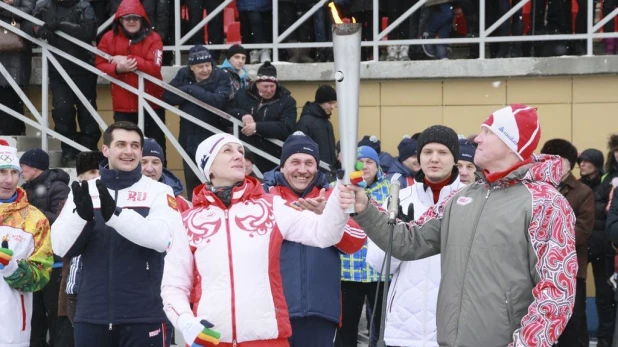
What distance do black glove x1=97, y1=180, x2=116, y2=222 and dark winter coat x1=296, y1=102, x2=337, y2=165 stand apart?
177 inches

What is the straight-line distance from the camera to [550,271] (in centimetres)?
425

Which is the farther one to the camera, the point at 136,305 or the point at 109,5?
the point at 109,5

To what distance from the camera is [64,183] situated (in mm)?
8562

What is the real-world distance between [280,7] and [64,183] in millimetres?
3704

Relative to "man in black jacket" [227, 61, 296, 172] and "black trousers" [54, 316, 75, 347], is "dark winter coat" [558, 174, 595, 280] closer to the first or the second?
"man in black jacket" [227, 61, 296, 172]

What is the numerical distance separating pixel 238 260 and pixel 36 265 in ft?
8.08

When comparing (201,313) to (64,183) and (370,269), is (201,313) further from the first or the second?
(64,183)

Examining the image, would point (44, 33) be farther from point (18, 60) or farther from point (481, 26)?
point (481, 26)

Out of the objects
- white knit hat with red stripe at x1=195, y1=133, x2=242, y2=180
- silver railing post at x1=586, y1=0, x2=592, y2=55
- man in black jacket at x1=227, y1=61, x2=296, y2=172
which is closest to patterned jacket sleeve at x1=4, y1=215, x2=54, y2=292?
white knit hat with red stripe at x1=195, y1=133, x2=242, y2=180

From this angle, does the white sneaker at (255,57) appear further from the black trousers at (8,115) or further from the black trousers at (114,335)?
Result: the black trousers at (114,335)

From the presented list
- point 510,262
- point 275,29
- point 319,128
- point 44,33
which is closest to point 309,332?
point 510,262

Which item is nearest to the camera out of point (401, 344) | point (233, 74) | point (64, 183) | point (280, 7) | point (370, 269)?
point (401, 344)

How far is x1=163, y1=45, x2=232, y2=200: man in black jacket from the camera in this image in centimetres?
1018

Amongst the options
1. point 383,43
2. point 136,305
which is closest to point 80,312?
point 136,305
